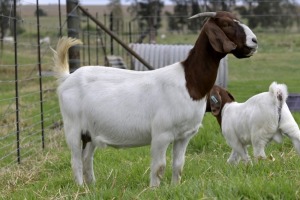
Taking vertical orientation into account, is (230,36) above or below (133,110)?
above

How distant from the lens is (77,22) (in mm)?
10711

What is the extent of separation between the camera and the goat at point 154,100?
223 inches

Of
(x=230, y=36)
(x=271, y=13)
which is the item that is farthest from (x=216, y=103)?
(x=271, y=13)

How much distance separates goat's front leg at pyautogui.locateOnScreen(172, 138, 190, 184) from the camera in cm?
595

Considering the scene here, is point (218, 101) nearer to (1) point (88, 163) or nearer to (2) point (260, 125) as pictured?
(2) point (260, 125)

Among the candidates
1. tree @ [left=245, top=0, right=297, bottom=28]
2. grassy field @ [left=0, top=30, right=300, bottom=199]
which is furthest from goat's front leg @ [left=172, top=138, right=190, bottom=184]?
→ tree @ [left=245, top=0, right=297, bottom=28]

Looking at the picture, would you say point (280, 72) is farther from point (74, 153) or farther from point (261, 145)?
point (74, 153)

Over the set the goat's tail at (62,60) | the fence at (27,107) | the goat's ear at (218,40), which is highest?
the goat's ear at (218,40)

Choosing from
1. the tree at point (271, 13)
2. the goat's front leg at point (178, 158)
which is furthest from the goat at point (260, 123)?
the tree at point (271, 13)

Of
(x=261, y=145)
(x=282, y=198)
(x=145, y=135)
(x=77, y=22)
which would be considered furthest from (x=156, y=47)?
(x=282, y=198)

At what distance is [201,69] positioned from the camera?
5.77m

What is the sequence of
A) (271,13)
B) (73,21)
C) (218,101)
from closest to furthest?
(218,101) → (73,21) → (271,13)

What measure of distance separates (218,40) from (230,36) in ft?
0.40

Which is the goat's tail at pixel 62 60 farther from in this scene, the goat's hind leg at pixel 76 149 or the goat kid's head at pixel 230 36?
the goat kid's head at pixel 230 36
